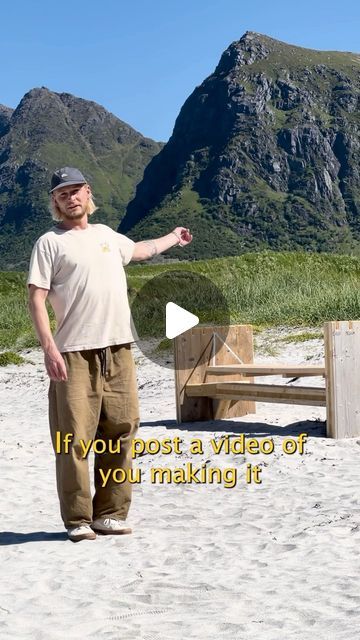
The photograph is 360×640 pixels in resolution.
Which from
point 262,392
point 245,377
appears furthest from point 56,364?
point 245,377

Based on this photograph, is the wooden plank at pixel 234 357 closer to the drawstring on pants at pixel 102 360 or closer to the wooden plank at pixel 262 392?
the wooden plank at pixel 262 392

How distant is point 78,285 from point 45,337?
0.37 m

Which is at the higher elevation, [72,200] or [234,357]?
[72,200]

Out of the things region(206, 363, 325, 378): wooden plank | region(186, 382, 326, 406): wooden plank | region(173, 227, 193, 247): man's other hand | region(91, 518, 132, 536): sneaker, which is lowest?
region(91, 518, 132, 536): sneaker

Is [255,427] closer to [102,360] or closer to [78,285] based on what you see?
[102,360]

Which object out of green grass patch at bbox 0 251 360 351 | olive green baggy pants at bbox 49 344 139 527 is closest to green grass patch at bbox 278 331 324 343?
green grass patch at bbox 0 251 360 351

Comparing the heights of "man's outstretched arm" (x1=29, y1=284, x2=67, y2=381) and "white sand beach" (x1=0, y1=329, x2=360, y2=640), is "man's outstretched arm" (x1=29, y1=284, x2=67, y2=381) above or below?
above

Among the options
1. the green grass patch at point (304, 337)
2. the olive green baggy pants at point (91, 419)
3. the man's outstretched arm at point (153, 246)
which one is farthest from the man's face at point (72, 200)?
the green grass patch at point (304, 337)

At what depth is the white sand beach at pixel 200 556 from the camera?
3.79m

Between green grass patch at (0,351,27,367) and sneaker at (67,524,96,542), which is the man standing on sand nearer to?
sneaker at (67,524,96,542)

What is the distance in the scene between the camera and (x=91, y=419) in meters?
5.04

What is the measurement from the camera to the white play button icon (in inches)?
377

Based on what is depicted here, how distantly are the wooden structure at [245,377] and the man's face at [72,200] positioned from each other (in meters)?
3.81

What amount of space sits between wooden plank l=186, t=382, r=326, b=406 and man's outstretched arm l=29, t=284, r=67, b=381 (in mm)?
4088
